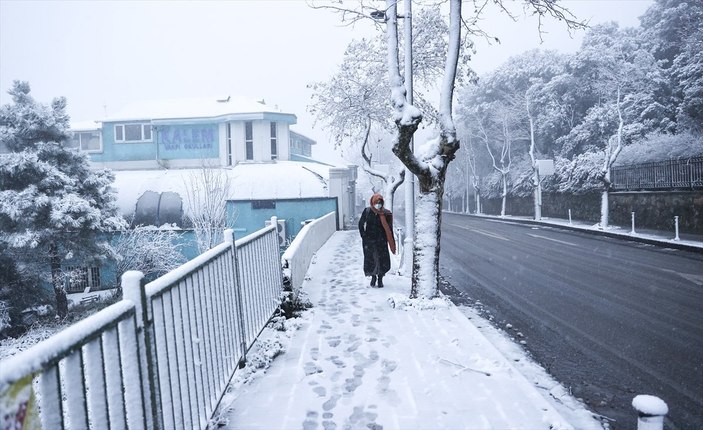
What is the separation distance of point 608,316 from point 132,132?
3164 cm

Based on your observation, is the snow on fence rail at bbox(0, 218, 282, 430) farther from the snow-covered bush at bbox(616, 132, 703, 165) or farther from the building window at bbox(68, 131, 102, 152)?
the building window at bbox(68, 131, 102, 152)

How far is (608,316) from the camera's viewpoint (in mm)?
7000

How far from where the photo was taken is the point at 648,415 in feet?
8.35

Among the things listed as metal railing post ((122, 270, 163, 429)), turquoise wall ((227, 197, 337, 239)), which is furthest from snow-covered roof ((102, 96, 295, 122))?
metal railing post ((122, 270, 163, 429))

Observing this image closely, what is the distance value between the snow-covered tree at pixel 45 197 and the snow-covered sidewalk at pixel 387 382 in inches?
553

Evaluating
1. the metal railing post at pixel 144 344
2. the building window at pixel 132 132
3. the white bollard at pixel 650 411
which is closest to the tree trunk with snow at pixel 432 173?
the white bollard at pixel 650 411

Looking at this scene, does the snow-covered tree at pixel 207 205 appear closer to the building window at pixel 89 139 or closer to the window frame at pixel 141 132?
the window frame at pixel 141 132

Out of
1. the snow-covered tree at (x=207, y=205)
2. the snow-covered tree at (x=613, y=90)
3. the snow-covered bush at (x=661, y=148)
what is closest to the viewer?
the snow-covered bush at (x=661, y=148)

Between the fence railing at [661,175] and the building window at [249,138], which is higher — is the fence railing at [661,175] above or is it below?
below

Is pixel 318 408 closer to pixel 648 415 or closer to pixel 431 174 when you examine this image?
pixel 648 415

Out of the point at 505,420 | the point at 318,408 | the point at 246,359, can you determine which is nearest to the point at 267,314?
the point at 246,359

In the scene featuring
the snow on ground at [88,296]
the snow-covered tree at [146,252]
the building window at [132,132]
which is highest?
the building window at [132,132]

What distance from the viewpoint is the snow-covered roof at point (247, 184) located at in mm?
23969

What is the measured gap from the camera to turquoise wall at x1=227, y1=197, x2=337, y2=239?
24.0 meters
